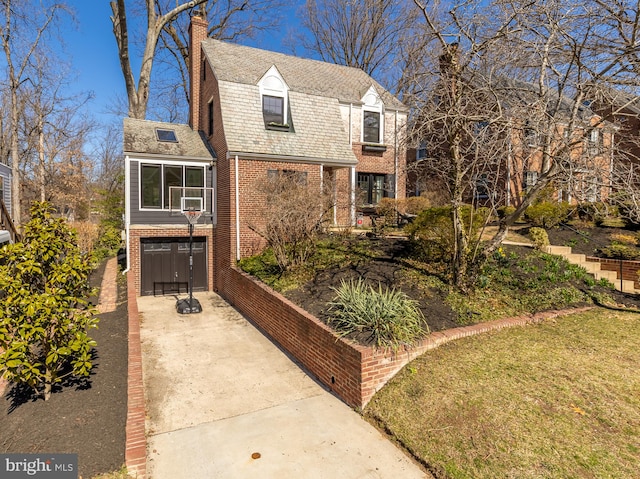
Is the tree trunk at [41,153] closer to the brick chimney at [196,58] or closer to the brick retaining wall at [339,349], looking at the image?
the brick chimney at [196,58]

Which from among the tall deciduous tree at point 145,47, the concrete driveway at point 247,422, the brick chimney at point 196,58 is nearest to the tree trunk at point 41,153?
the tall deciduous tree at point 145,47

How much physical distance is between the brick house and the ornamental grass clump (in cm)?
629

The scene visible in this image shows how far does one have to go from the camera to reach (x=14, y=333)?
4.40 metres

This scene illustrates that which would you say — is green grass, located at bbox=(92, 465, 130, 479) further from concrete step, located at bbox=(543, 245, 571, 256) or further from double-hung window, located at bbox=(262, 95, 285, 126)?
double-hung window, located at bbox=(262, 95, 285, 126)

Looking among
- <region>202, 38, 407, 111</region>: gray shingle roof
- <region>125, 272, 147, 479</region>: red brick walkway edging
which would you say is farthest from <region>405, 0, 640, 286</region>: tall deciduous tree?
<region>125, 272, 147, 479</region>: red brick walkway edging

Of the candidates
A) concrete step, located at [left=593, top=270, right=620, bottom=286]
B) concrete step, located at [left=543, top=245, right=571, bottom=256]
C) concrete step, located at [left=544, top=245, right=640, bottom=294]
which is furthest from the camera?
concrete step, located at [left=543, top=245, right=571, bottom=256]

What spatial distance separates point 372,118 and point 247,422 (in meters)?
15.3

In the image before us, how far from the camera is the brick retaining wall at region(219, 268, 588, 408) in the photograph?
5.02 m

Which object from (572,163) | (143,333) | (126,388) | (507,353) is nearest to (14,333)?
(126,388)

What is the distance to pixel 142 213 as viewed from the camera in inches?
498

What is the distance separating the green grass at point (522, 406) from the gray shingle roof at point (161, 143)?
11.0 metres

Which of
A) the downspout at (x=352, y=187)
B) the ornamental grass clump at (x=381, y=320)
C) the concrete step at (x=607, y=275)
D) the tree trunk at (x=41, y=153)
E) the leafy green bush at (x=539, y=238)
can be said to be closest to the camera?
the ornamental grass clump at (x=381, y=320)

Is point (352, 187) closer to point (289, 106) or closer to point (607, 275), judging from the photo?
point (289, 106)

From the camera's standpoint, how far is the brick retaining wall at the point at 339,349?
5.02 meters
